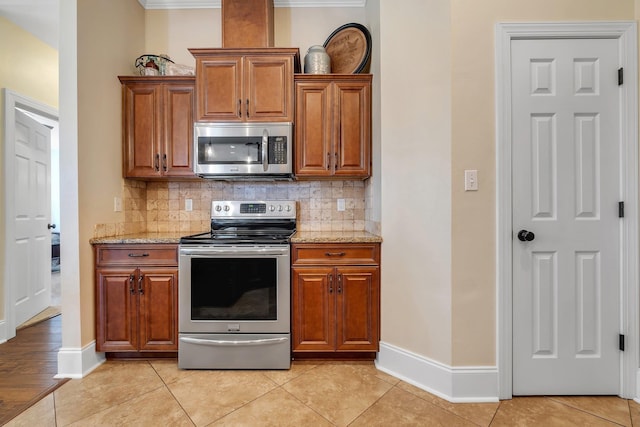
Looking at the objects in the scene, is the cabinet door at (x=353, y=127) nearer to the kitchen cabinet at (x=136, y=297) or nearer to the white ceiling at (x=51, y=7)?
the white ceiling at (x=51, y=7)

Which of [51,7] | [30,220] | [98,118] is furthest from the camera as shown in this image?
[30,220]

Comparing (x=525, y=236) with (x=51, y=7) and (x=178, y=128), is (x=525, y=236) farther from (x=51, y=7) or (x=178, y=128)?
(x=51, y=7)

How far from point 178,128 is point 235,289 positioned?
149 centimetres

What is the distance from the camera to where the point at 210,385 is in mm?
1896

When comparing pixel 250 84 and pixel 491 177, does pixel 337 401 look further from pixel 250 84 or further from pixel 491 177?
pixel 250 84

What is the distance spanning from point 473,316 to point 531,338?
39 cm

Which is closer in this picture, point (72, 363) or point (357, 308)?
point (72, 363)

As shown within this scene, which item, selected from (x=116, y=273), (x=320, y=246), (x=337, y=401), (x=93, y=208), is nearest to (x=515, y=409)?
(x=337, y=401)

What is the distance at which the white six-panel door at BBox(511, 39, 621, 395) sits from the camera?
1.75m

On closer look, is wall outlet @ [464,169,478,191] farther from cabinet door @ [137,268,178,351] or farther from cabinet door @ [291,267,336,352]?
cabinet door @ [137,268,178,351]

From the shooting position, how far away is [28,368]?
6.88ft

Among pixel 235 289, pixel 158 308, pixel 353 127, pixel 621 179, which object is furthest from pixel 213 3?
pixel 621 179

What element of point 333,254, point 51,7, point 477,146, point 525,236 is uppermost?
point 51,7

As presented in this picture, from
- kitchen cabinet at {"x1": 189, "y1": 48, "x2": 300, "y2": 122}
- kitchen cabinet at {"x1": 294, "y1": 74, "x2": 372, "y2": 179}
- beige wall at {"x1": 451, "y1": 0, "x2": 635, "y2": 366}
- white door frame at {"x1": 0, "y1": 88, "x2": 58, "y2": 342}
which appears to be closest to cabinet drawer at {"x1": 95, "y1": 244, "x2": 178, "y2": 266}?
kitchen cabinet at {"x1": 189, "y1": 48, "x2": 300, "y2": 122}
